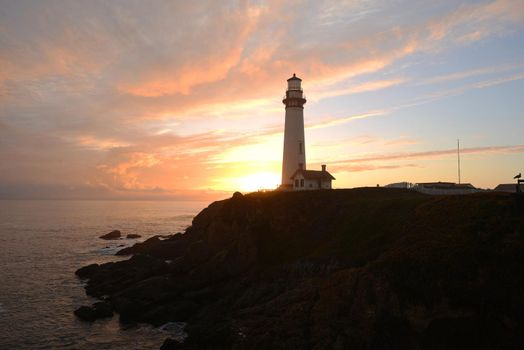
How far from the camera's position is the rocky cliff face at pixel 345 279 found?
22.0m

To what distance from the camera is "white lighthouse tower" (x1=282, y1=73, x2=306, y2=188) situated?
56.2 m

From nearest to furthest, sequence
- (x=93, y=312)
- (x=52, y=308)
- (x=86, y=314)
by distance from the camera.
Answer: (x=86, y=314), (x=93, y=312), (x=52, y=308)

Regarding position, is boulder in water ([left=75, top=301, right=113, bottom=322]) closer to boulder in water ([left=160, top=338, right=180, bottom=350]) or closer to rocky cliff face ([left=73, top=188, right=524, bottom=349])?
rocky cliff face ([left=73, top=188, right=524, bottom=349])

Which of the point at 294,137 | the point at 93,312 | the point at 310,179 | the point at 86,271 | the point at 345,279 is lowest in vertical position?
the point at 93,312

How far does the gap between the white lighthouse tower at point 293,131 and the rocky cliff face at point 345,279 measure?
40.1 feet

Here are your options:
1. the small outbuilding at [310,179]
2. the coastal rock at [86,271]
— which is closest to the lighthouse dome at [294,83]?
the small outbuilding at [310,179]

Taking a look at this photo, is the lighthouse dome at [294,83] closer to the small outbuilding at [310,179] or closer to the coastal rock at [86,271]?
the small outbuilding at [310,179]

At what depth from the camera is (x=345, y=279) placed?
26203 mm

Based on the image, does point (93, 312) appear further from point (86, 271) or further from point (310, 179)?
point (310, 179)

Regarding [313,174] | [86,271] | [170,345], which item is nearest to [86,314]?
[170,345]

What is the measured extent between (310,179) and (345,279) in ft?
92.0

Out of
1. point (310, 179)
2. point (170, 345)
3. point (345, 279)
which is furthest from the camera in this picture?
point (310, 179)

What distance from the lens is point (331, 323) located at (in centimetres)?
2339

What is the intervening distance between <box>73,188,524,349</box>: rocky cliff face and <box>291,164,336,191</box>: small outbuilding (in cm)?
A: 870
